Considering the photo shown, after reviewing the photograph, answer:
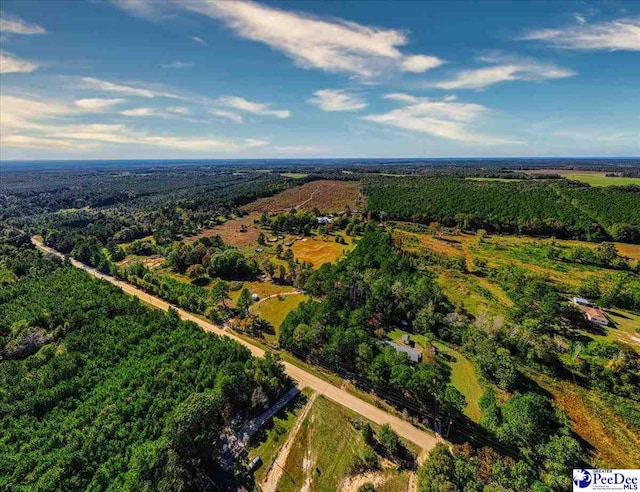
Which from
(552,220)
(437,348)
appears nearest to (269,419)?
(437,348)

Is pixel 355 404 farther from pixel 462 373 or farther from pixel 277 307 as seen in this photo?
pixel 277 307

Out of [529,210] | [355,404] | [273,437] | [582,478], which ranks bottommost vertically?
[273,437]

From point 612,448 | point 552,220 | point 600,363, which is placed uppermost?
point 552,220

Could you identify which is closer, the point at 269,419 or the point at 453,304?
Result: the point at 269,419

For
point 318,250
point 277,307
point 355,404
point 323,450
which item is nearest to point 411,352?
point 355,404

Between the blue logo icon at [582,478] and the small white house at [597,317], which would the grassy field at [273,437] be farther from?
the small white house at [597,317]

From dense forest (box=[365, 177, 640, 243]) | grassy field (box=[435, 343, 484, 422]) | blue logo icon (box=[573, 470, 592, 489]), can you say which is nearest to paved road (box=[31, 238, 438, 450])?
grassy field (box=[435, 343, 484, 422])

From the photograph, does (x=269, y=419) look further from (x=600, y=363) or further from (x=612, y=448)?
(x=600, y=363)
